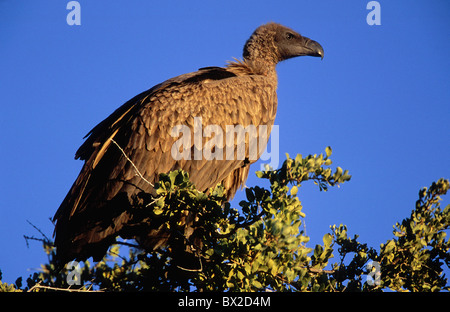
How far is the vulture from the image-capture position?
207 inches

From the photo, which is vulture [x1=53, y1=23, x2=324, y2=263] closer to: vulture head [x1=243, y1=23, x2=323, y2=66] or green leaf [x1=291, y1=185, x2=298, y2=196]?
vulture head [x1=243, y1=23, x2=323, y2=66]

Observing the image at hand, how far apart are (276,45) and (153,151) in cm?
304

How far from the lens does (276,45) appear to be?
7477mm

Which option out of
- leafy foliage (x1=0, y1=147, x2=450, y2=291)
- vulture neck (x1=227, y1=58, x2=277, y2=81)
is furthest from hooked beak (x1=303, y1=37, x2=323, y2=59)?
leafy foliage (x1=0, y1=147, x2=450, y2=291)

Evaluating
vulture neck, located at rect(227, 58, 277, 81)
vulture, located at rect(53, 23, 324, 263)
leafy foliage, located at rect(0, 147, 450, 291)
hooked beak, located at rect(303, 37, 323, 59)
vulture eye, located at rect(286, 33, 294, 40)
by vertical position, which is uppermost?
vulture eye, located at rect(286, 33, 294, 40)

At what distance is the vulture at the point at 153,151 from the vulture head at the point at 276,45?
2.47 ft

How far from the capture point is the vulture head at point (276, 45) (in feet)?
24.1

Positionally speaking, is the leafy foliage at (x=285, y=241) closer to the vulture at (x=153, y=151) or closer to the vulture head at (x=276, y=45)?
the vulture at (x=153, y=151)

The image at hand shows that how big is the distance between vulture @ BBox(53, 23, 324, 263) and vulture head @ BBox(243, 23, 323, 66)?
754 mm

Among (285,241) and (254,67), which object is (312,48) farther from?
(285,241)

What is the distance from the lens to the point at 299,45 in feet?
24.9

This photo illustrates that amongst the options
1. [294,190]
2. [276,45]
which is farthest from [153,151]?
[276,45]

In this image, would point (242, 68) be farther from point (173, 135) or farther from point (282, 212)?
point (282, 212)
